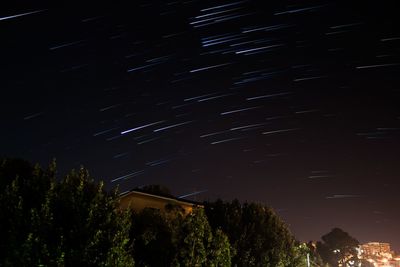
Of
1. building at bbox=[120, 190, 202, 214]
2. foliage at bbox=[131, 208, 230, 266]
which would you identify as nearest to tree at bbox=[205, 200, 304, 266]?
building at bbox=[120, 190, 202, 214]

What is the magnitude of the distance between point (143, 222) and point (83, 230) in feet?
24.5

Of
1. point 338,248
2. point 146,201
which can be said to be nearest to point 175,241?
point 146,201

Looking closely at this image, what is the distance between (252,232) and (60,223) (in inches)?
690

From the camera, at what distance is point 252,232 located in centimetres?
2880

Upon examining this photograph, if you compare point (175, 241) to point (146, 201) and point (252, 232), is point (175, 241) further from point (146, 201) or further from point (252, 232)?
point (146, 201)

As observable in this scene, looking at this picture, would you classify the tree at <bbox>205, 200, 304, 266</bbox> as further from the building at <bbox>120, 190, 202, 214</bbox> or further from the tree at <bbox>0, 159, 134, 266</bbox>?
the tree at <bbox>0, 159, 134, 266</bbox>

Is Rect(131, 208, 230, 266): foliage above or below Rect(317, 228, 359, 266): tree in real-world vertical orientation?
above

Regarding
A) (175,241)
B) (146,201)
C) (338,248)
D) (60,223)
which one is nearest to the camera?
→ (60,223)

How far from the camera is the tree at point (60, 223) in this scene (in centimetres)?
1214

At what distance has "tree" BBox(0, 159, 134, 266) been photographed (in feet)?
39.8

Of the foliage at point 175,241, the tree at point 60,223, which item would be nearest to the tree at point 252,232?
the foliage at point 175,241

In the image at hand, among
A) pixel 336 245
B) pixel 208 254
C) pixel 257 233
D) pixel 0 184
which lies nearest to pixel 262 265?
pixel 257 233

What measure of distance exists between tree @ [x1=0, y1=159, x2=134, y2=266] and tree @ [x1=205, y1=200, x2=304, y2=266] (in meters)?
13.3

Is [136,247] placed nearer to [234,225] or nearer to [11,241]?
[11,241]
